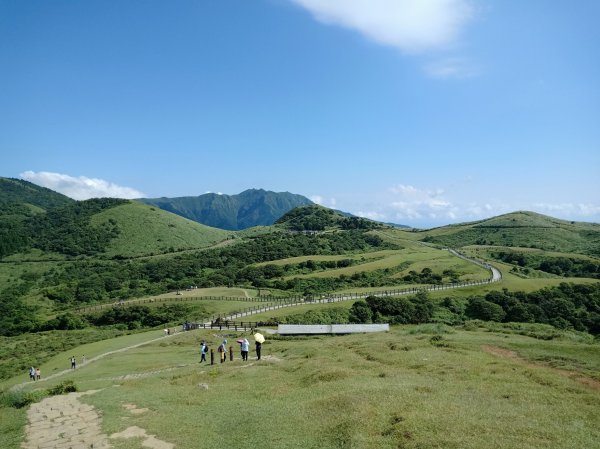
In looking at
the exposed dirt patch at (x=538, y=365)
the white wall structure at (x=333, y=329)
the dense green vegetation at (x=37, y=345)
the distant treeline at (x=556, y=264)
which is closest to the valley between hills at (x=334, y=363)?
the exposed dirt patch at (x=538, y=365)

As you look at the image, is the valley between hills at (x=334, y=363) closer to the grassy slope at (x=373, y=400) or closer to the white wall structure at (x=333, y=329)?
the grassy slope at (x=373, y=400)

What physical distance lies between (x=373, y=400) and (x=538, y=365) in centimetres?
1322

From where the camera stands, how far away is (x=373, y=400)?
789 inches

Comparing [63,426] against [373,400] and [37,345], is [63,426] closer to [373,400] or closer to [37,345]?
[373,400]

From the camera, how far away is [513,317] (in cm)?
7075

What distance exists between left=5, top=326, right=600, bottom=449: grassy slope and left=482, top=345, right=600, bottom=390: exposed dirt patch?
315mm

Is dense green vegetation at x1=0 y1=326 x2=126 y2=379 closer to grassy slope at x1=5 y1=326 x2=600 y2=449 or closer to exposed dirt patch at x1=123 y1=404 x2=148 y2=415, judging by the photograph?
grassy slope at x1=5 y1=326 x2=600 y2=449

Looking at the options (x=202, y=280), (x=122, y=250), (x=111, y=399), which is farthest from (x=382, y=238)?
(x=111, y=399)

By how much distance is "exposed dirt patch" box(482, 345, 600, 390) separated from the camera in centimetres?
2262

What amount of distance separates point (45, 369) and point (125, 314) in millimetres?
37384

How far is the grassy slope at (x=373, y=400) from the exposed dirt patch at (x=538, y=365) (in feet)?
1.03

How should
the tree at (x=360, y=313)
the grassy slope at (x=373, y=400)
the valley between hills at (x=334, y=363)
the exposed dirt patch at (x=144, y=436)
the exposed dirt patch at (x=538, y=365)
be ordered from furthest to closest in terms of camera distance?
the tree at (x=360, y=313), the exposed dirt patch at (x=538, y=365), the valley between hills at (x=334, y=363), the exposed dirt patch at (x=144, y=436), the grassy slope at (x=373, y=400)

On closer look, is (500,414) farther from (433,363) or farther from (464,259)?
(464,259)

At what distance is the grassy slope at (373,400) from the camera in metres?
16.2
